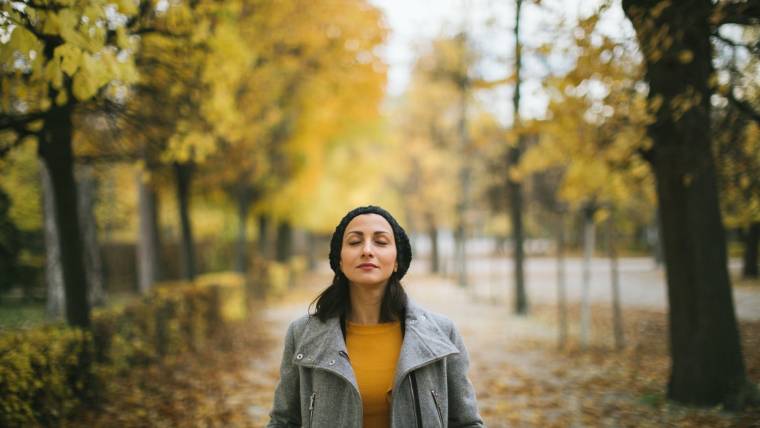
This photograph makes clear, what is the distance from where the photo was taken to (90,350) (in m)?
5.15

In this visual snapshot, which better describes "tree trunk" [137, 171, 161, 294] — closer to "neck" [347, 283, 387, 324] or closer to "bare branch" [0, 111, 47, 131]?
"bare branch" [0, 111, 47, 131]

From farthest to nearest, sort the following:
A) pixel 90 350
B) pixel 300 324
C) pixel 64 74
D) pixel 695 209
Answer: pixel 90 350 → pixel 695 209 → pixel 64 74 → pixel 300 324

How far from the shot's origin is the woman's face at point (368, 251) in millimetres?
2205

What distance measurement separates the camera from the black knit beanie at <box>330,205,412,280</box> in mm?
2332

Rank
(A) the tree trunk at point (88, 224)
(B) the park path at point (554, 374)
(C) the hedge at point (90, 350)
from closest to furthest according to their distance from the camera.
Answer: (C) the hedge at point (90, 350) → (B) the park path at point (554, 374) → (A) the tree trunk at point (88, 224)

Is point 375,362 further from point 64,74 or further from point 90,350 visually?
point 64,74

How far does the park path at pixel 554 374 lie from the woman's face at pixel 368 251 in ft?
13.0

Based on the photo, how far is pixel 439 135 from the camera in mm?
23141

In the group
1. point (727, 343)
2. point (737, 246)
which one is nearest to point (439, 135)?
point (737, 246)

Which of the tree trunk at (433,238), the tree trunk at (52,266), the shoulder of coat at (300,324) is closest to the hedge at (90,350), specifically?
the shoulder of coat at (300,324)

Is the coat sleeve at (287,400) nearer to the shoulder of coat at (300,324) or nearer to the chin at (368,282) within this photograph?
the shoulder of coat at (300,324)

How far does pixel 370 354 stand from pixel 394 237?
0.55 meters

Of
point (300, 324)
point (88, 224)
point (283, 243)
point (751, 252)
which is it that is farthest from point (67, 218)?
point (283, 243)

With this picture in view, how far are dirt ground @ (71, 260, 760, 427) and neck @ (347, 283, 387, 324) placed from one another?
3.70 meters
